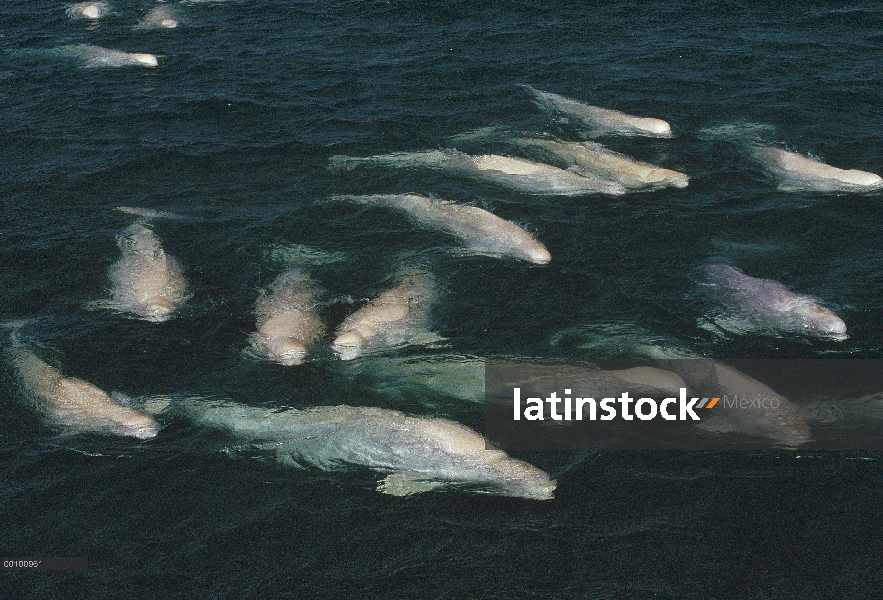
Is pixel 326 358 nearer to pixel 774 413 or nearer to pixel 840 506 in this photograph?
pixel 774 413

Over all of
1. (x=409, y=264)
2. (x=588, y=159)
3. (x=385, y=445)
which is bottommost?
(x=385, y=445)

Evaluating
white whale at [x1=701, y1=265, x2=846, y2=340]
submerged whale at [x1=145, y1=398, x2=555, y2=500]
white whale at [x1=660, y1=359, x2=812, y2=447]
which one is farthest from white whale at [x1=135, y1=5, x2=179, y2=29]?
white whale at [x1=660, y1=359, x2=812, y2=447]

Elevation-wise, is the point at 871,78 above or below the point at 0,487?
above

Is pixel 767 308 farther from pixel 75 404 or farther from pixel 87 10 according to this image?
pixel 87 10

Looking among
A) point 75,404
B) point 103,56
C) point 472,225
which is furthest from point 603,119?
point 103,56

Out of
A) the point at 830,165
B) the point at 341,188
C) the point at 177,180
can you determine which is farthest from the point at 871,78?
the point at 177,180

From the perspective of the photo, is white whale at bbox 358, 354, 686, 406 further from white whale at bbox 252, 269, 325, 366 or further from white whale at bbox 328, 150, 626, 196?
white whale at bbox 328, 150, 626, 196
